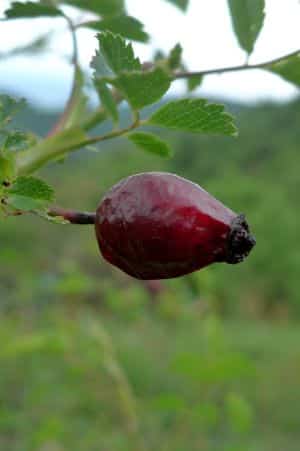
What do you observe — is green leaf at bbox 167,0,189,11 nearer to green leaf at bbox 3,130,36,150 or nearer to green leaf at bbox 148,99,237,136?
green leaf at bbox 148,99,237,136

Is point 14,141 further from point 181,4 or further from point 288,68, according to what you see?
point 181,4

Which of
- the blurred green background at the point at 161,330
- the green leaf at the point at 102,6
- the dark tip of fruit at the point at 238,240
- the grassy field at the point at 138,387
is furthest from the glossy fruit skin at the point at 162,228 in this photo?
the grassy field at the point at 138,387

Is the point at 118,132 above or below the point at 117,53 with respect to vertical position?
below

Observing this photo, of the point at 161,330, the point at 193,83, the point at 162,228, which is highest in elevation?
the point at 162,228

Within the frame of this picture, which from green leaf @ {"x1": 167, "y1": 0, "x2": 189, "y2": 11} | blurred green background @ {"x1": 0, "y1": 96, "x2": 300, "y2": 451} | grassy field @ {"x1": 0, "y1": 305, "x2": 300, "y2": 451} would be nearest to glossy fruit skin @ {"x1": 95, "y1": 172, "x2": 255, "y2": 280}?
blurred green background @ {"x1": 0, "y1": 96, "x2": 300, "y2": 451}

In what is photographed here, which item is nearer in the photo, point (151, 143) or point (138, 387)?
point (151, 143)

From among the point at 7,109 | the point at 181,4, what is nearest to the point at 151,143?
the point at 7,109

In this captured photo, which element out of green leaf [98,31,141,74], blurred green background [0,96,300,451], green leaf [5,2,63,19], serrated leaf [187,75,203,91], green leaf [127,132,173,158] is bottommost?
blurred green background [0,96,300,451]
